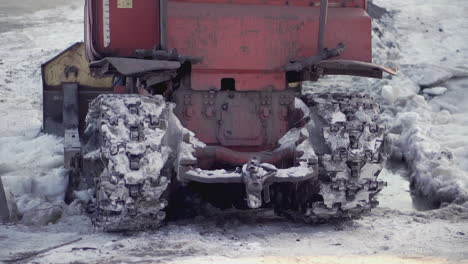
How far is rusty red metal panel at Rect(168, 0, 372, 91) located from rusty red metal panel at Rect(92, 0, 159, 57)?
0.28 m

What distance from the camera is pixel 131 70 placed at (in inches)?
216

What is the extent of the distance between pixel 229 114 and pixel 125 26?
3.61 feet

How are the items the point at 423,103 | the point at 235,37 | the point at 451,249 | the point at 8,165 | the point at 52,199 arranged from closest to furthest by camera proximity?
the point at 451,249
the point at 235,37
the point at 52,199
the point at 8,165
the point at 423,103

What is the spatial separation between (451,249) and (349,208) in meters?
0.91

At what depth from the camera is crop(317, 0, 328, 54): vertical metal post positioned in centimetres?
579

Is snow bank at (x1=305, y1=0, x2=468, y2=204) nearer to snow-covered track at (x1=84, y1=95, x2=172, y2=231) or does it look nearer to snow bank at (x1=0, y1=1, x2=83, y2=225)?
snow-covered track at (x1=84, y1=95, x2=172, y2=231)

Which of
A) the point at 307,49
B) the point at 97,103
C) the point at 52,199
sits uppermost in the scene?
the point at 307,49

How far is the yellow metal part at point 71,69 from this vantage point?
9203 mm

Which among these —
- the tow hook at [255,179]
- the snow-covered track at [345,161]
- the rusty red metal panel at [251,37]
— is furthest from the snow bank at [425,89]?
the tow hook at [255,179]

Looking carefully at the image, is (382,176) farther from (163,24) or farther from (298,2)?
(163,24)

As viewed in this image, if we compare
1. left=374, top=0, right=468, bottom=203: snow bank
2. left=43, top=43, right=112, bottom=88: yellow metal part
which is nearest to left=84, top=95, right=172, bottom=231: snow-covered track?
left=374, top=0, right=468, bottom=203: snow bank

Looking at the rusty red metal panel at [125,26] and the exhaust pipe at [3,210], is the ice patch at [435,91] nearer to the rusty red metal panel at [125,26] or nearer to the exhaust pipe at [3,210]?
the rusty red metal panel at [125,26]

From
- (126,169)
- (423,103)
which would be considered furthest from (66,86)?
(423,103)

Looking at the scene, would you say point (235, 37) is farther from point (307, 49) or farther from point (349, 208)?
point (349, 208)
